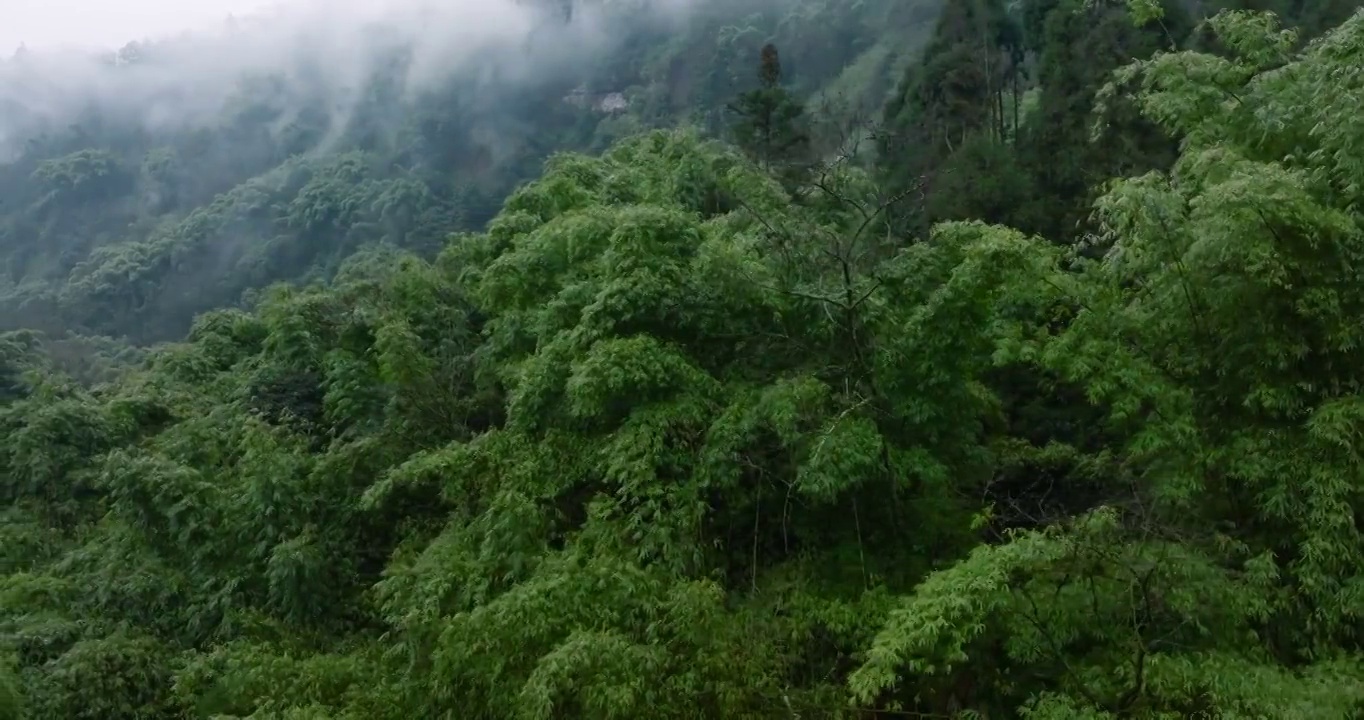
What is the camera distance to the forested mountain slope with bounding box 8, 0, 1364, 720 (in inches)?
238

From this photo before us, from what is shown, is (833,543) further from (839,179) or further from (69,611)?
(69,611)

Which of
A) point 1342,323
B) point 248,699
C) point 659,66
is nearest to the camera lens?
point 1342,323

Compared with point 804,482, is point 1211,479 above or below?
below

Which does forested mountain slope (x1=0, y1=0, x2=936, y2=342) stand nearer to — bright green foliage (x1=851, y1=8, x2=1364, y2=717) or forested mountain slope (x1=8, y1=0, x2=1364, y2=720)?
forested mountain slope (x1=8, y1=0, x2=1364, y2=720)

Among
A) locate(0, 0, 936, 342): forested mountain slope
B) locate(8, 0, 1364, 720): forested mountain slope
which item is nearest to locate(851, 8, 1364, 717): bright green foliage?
locate(8, 0, 1364, 720): forested mountain slope

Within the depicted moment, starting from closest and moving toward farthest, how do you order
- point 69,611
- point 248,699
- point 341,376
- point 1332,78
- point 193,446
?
point 1332,78
point 248,699
point 69,611
point 193,446
point 341,376

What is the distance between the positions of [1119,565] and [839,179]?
430 cm

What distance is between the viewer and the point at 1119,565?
589 cm

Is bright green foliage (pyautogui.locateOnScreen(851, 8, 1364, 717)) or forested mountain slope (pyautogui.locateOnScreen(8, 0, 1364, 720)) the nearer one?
bright green foliage (pyautogui.locateOnScreen(851, 8, 1364, 717))

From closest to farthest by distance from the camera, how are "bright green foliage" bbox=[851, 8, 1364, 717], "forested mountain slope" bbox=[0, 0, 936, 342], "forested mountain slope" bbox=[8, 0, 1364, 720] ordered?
1. "bright green foliage" bbox=[851, 8, 1364, 717]
2. "forested mountain slope" bbox=[8, 0, 1364, 720]
3. "forested mountain slope" bbox=[0, 0, 936, 342]

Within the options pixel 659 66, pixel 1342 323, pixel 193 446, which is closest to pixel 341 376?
pixel 193 446

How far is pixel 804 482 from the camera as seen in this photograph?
7.02 metres

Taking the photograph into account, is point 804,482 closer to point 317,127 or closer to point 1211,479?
point 1211,479

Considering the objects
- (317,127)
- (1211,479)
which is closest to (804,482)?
(1211,479)
